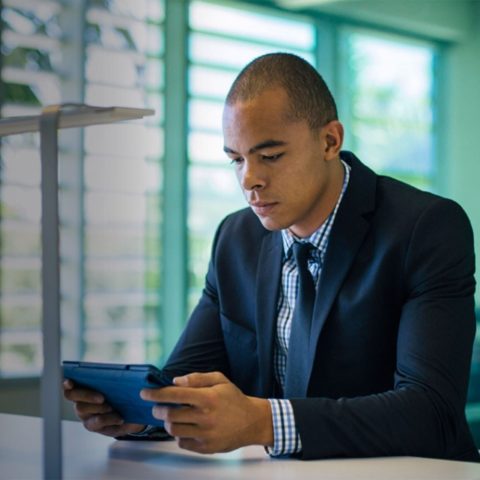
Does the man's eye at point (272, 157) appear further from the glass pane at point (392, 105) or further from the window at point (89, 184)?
the glass pane at point (392, 105)

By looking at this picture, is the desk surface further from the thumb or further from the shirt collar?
the shirt collar

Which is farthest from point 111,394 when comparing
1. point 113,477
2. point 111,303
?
point 111,303

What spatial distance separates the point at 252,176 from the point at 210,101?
193cm

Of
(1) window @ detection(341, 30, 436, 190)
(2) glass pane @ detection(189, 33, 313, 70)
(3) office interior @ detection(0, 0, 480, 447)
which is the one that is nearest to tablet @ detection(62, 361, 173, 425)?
(3) office interior @ detection(0, 0, 480, 447)

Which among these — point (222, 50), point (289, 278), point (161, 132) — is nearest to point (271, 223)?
point (289, 278)

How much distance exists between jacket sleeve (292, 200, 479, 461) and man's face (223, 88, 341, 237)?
224mm

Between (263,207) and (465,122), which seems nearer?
(263,207)

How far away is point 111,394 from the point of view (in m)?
1.45

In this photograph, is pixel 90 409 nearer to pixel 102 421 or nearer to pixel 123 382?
pixel 102 421

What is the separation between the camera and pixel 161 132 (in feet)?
11.4

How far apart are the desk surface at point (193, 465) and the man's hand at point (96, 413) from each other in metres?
0.02

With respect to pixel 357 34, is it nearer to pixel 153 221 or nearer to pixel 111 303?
pixel 153 221

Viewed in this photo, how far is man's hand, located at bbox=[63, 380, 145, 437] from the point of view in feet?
4.94

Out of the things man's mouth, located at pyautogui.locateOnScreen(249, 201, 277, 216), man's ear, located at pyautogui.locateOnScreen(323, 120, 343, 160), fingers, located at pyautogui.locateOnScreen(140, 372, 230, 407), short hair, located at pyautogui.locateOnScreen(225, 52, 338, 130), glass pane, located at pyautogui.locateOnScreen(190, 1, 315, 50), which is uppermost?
glass pane, located at pyautogui.locateOnScreen(190, 1, 315, 50)
